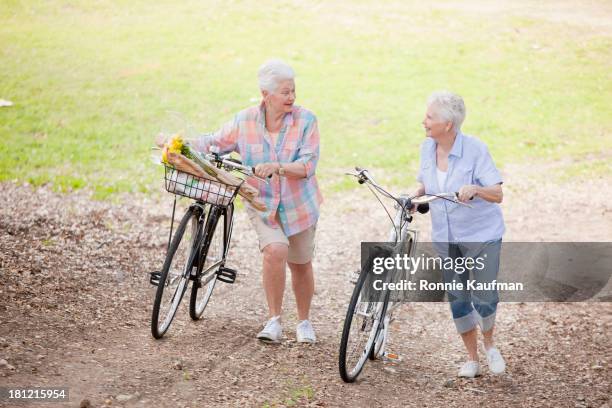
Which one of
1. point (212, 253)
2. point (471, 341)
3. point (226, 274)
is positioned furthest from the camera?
point (212, 253)

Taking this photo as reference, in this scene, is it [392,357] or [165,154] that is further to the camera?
[392,357]

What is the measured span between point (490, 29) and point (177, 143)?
1280cm

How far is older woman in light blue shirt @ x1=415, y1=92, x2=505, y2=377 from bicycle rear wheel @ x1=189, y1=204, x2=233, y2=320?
1145 millimetres

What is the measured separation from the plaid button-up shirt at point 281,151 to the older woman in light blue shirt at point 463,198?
0.63 meters

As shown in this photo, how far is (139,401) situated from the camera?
3.71 m

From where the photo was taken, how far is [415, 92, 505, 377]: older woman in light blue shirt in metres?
3.95

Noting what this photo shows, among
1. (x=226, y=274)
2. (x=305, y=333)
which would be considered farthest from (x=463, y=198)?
(x=226, y=274)

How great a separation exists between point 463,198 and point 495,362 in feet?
3.49

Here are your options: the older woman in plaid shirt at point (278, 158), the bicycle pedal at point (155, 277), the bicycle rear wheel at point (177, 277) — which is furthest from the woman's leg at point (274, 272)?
the bicycle pedal at point (155, 277)

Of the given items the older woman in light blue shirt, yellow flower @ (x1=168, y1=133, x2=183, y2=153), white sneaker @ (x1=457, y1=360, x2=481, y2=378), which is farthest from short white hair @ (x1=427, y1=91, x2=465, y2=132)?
white sneaker @ (x1=457, y1=360, x2=481, y2=378)

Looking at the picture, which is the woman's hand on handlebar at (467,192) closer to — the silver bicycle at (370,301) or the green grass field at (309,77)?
the silver bicycle at (370,301)

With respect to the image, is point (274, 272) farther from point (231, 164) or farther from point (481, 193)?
point (481, 193)

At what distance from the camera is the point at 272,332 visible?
459 cm

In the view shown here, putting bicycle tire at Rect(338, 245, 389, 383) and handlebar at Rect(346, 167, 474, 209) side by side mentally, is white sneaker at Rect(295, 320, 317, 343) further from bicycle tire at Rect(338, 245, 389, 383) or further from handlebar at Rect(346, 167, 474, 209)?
handlebar at Rect(346, 167, 474, 209)
